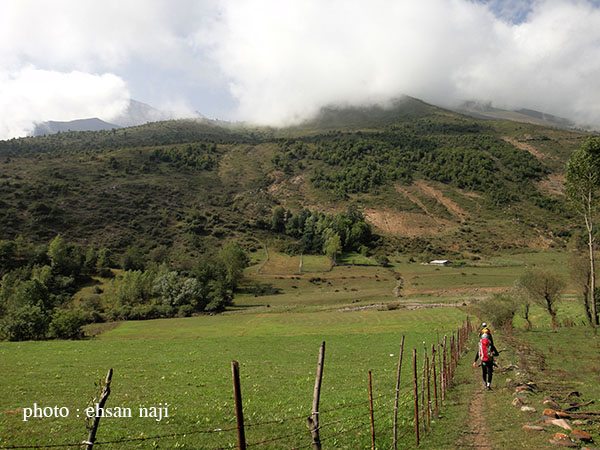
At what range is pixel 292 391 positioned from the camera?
68.0 feet

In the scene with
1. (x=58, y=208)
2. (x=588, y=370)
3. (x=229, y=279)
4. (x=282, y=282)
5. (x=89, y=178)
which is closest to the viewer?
(x=588, y=370)

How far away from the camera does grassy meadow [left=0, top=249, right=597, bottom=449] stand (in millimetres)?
12821

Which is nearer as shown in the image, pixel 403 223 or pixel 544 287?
pixel 544 287

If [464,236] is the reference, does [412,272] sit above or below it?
below

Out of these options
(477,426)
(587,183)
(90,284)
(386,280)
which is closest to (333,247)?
(386,280)

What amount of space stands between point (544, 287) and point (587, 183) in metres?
13.9

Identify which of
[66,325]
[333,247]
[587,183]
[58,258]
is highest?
[587,183]

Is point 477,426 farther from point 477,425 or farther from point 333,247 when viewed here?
point 333,247

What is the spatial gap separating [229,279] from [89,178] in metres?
122

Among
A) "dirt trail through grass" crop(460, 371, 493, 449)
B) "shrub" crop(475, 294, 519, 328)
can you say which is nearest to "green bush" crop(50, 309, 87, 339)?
"dirt trail through grass" crop(460, 371, 493, 449)

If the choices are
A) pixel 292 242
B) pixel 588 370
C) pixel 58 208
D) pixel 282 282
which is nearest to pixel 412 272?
pixel 282 282

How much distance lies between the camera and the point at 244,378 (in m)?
24.8

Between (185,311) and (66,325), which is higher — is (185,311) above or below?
below

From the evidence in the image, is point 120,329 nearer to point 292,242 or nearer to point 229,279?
point 229,279
